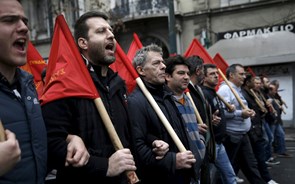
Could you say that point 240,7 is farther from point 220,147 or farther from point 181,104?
→ point 181,104

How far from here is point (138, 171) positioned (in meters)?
2.75

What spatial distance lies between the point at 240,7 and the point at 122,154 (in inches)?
495

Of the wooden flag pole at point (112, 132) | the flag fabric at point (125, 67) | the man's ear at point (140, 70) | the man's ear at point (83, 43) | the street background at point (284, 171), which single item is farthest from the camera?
the street background at point (284, 171)

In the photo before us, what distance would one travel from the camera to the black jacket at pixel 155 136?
2.61 meters

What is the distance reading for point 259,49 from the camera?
41.0ft

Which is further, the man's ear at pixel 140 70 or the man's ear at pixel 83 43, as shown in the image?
the man's ear at pixel 140 70

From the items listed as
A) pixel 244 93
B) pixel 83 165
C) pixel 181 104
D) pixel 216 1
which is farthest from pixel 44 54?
pixel 83 165

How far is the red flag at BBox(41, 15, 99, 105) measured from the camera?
1987 millimetres

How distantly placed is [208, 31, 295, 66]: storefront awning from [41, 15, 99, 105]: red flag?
1111cm

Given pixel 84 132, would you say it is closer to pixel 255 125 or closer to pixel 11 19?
pixel 11 19

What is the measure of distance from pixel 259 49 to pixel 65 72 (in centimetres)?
1161

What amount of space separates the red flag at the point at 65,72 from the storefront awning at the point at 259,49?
11.1m

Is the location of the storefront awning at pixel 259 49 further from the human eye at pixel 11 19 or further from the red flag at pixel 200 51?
the human eye at pixel 11 19

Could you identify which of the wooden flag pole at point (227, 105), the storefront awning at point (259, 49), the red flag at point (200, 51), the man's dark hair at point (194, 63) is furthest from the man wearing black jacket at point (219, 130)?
the storefront awning at point (259, 49)
